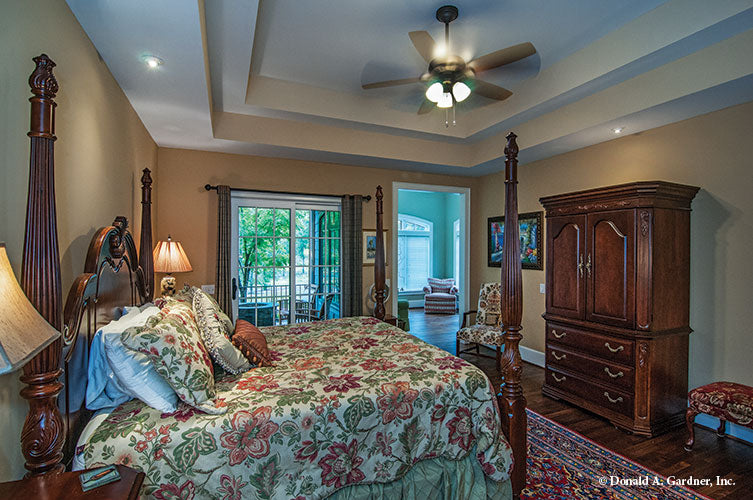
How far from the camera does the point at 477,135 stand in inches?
177

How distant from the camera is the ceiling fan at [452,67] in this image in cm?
231

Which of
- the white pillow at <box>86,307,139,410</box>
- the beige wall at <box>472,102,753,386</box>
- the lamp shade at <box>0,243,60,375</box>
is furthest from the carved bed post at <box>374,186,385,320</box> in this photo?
Answer: the lamp shade at <box>0,243,60,375</box>

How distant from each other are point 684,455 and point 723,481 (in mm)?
307

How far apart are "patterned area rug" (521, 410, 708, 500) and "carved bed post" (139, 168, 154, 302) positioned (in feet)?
10.1

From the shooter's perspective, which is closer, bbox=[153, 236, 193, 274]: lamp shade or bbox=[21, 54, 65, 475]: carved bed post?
bbox=[21, 54, 65, 475]: carved bed post

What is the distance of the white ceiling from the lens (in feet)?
7.02

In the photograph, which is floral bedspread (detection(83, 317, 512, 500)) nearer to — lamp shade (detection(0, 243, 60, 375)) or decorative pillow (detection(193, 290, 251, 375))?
decorative pillow (detection(193, 290, 251, 375))

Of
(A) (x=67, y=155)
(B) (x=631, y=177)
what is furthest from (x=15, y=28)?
(B) (x=631, y=177)

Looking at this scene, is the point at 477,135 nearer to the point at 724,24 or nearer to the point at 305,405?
the point at 724,24

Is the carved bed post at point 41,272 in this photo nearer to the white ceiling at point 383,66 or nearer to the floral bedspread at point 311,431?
the floral bedspread at point 311,431

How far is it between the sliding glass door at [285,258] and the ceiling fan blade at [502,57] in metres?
2.59

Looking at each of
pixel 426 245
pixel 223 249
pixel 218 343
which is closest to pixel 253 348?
pixel 218 343

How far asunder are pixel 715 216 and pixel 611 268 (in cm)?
89

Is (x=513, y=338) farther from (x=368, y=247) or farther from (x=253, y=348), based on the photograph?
(x=368, y=247)
